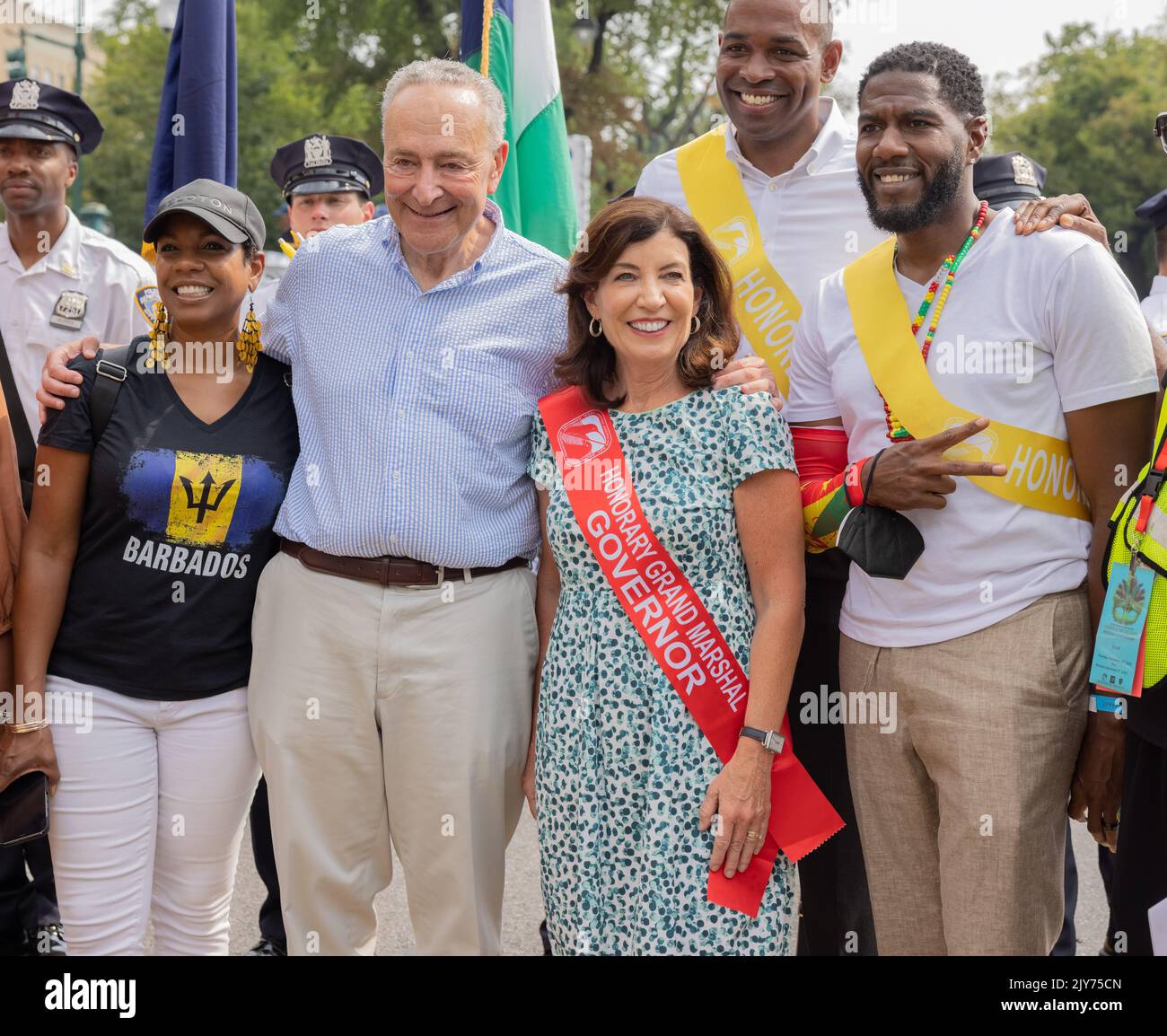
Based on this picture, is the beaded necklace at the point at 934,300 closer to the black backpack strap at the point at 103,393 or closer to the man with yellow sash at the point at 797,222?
the man with yellow sash at the point at 797,222

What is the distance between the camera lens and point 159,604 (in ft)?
10.4

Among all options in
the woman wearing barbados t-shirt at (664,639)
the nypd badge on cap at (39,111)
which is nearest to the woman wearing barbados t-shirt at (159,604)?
the woman wearing barbados t-shirt at (664,639)

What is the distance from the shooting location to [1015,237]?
2889mm

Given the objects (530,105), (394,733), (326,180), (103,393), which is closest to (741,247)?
(394,733)

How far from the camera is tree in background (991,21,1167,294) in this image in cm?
3050

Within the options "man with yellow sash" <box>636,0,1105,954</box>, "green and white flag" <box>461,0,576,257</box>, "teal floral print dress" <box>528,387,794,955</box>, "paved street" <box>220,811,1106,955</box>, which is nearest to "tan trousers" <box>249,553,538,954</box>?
"teal floral print dress" <box>528,387,794,955</box>

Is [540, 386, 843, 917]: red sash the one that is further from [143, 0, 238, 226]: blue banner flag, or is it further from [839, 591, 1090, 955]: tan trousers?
[143, 0, 238, 226]: blue banner flag

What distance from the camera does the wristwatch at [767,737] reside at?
2.83m

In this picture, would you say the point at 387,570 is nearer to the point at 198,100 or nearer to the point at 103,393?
the point at 103,393

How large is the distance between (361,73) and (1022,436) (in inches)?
898

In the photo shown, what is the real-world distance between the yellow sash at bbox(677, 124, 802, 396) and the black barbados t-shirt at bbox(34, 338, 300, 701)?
1.34 m

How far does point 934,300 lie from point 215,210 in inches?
68.1
